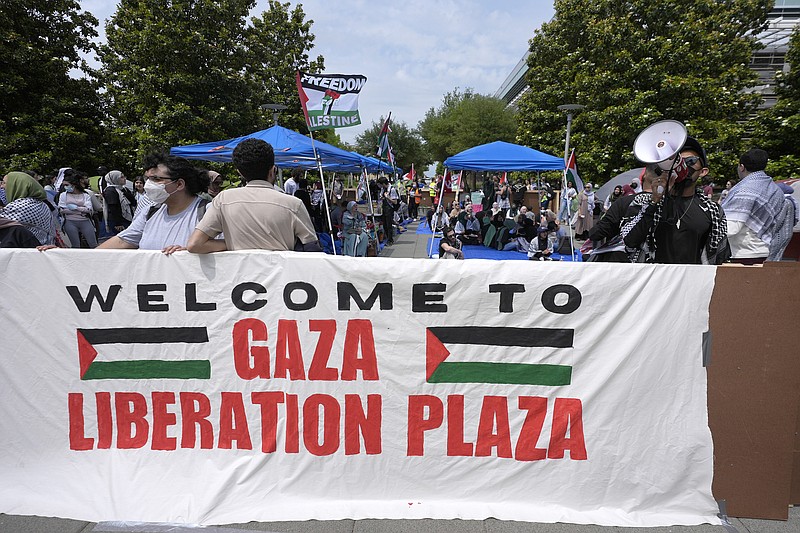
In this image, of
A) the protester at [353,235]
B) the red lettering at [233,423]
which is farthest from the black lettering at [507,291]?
the protester at [353,235]

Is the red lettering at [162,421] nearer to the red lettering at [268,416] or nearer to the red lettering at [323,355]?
the red lettering at [268,416]

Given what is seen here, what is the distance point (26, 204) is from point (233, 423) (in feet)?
10.9

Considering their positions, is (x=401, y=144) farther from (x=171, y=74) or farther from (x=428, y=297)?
(x=428, y=297)

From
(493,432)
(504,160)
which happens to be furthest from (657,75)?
(493,432)

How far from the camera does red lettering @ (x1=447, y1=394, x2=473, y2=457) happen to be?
2.72 meters

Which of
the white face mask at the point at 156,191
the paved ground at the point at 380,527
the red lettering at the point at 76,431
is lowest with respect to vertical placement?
the paved ground at the point at 380,527

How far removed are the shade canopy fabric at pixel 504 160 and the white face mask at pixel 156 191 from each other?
389 inches

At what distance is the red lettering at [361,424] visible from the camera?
2742 mm

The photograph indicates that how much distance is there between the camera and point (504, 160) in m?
12.6

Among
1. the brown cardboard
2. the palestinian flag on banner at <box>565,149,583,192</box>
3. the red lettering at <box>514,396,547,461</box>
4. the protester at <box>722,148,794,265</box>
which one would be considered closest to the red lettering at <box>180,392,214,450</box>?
the red lettering at <box>514,396,547,461</box>

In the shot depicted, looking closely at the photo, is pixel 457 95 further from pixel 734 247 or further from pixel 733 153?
pixel 734 247

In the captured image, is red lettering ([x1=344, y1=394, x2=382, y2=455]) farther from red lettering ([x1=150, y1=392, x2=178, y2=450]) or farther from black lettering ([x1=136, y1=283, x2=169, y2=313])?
black lettering ([x1=136, y1=283, x2=169, y2=313])

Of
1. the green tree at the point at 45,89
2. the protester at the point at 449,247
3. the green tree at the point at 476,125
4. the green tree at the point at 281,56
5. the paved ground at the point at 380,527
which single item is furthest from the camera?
the green tree at the point at 476,125

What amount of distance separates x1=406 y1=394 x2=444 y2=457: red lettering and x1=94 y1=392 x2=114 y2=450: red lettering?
66.4 inches
